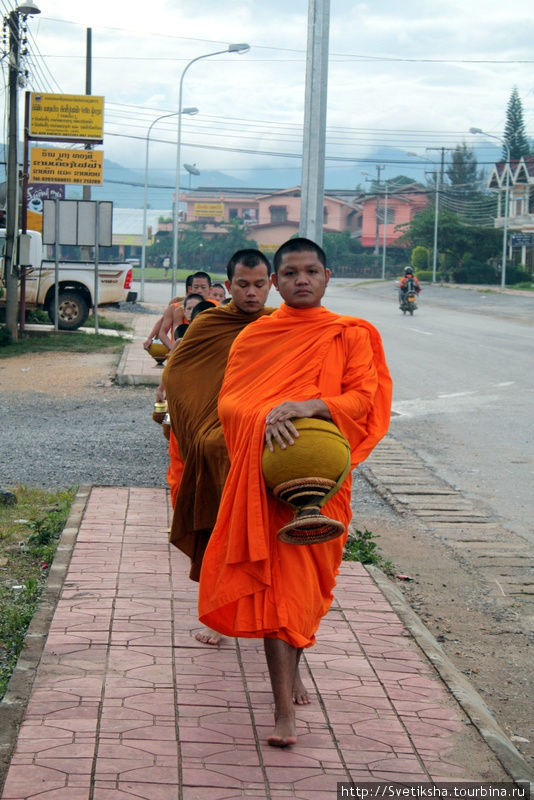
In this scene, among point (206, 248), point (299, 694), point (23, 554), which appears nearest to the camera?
point (299, 694)

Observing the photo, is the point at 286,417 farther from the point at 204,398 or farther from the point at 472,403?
the point at 472,403

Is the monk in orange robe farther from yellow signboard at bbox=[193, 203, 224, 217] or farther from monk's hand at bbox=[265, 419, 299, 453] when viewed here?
yellow signboard at bbox=[193, 203, 224, 217]

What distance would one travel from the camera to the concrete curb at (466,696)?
3496 mm

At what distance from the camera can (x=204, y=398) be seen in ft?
16.1

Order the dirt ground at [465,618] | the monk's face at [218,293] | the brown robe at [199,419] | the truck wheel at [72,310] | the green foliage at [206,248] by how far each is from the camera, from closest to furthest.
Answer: the dirt ground at [465,618], the brown robe at [199,419], the monk's face at [218,293], the truck wheel at [72,310], the green foliage at [206,248]

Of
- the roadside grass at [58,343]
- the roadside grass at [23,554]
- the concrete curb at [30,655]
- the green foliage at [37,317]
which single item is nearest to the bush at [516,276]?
the green foliage at [37,317]

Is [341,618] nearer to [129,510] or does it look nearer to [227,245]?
[129,510]

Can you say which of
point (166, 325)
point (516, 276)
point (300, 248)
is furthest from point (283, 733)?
point (516, 276)

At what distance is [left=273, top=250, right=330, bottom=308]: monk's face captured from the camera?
3.88m

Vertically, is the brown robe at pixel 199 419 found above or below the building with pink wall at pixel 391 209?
below

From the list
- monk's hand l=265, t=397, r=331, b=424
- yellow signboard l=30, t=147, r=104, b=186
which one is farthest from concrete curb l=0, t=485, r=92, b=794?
yellow signboard l=30, t=147, r=104, b=186

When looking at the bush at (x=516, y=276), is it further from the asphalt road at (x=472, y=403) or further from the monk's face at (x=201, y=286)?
the monk's face at (x=201, y=286)

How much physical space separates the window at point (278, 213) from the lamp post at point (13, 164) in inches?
2918

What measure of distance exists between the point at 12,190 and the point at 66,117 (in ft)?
17.0
